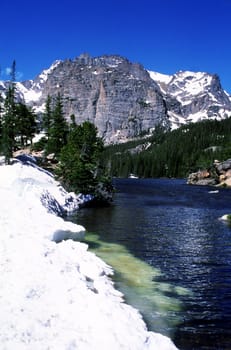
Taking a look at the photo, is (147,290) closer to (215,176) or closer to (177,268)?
(177,268)

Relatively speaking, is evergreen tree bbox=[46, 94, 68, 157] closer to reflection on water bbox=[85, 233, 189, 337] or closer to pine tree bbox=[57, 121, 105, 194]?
pine tree bbox=[57, 121, 105, 194]

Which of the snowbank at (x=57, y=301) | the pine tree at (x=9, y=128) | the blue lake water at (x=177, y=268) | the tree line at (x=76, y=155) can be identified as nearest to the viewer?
the snowbank at (x=57, y=301)

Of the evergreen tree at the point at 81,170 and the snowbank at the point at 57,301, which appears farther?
the evergreen tree at the point at 81,170

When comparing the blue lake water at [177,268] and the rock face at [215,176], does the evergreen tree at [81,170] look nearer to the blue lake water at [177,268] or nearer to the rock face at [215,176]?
the blue lake water at [177,268]

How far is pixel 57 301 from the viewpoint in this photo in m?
15.5

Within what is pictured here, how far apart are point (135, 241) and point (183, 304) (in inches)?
593

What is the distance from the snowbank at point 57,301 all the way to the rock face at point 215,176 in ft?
381

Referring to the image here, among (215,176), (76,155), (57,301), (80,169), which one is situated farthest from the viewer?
(215,176)

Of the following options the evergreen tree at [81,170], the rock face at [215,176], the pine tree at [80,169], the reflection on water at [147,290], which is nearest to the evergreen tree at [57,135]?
the pine tree at [80,169]

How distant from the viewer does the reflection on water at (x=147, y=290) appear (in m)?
18.3

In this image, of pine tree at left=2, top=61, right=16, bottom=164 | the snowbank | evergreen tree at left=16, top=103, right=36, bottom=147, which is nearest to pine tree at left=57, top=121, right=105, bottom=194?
pine tree at left=2, top=61, right=16, bottom=164

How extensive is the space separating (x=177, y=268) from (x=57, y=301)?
44.4 feet

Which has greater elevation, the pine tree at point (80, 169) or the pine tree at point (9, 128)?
the pine tree at point (9, 128)

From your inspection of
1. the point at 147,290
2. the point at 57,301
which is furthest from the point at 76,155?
the point at 57,301
